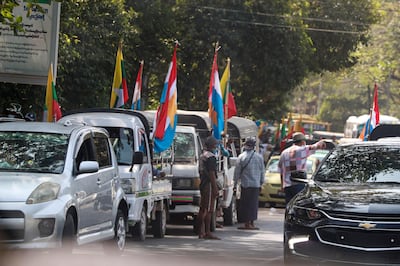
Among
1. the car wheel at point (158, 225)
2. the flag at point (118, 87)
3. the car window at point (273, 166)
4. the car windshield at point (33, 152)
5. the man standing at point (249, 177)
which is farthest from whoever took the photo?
the car window at point (273, 166)

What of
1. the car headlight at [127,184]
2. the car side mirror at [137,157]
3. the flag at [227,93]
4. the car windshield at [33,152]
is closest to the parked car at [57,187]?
the car windshield at [33,152]

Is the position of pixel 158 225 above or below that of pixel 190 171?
below

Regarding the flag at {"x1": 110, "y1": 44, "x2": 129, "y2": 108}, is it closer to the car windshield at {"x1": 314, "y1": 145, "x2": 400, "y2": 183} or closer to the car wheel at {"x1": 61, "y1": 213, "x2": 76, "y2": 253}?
the car windshield at {"x1": 314, "y1": 145, "x2": 400, "y2": 183}

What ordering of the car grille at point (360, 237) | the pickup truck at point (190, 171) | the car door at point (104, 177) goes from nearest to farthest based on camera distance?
the car grille at point (360, 237)
the car door at point (104, 177)
the pickup truck at point (190, 171)

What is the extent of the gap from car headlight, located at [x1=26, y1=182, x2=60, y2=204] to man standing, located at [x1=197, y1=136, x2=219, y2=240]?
259 inches

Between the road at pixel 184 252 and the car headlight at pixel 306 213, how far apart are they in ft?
8.46

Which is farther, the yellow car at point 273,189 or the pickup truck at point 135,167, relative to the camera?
the yellow car at point 273,189

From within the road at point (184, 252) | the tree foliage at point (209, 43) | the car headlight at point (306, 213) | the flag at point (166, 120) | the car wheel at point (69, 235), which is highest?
the tree foliage at point (209, 43)

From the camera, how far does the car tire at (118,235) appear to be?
13234 millimetres

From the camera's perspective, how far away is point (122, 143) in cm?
1636

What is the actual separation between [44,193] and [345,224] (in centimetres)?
324

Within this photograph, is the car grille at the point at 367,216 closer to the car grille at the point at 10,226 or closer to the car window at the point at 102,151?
the car grille at the point at 10,226

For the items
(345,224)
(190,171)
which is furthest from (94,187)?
(190,171)

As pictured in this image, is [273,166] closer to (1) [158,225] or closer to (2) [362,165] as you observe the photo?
(1) [158,225]
